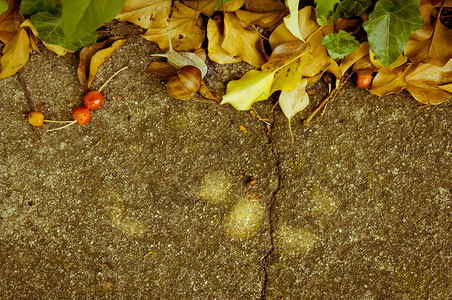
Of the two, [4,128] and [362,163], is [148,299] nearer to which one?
[4,128]

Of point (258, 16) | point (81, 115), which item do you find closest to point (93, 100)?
point (81, 115)

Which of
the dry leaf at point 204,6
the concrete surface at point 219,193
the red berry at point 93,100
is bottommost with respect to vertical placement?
the concrete surface at point 219,193

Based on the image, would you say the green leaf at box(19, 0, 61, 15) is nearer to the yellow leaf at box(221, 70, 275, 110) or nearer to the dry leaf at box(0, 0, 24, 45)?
the dry leaf at box(0, 0, 24, 45)

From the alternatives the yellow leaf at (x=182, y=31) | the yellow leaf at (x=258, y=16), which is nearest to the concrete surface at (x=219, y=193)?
the yellow leaf at (x=182, y=31)


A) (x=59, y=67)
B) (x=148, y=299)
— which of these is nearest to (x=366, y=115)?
(x=148, y=299)

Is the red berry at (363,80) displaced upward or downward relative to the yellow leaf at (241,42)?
downward

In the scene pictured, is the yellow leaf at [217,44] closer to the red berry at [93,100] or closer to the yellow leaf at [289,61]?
the yellow leaf at [289,61]
